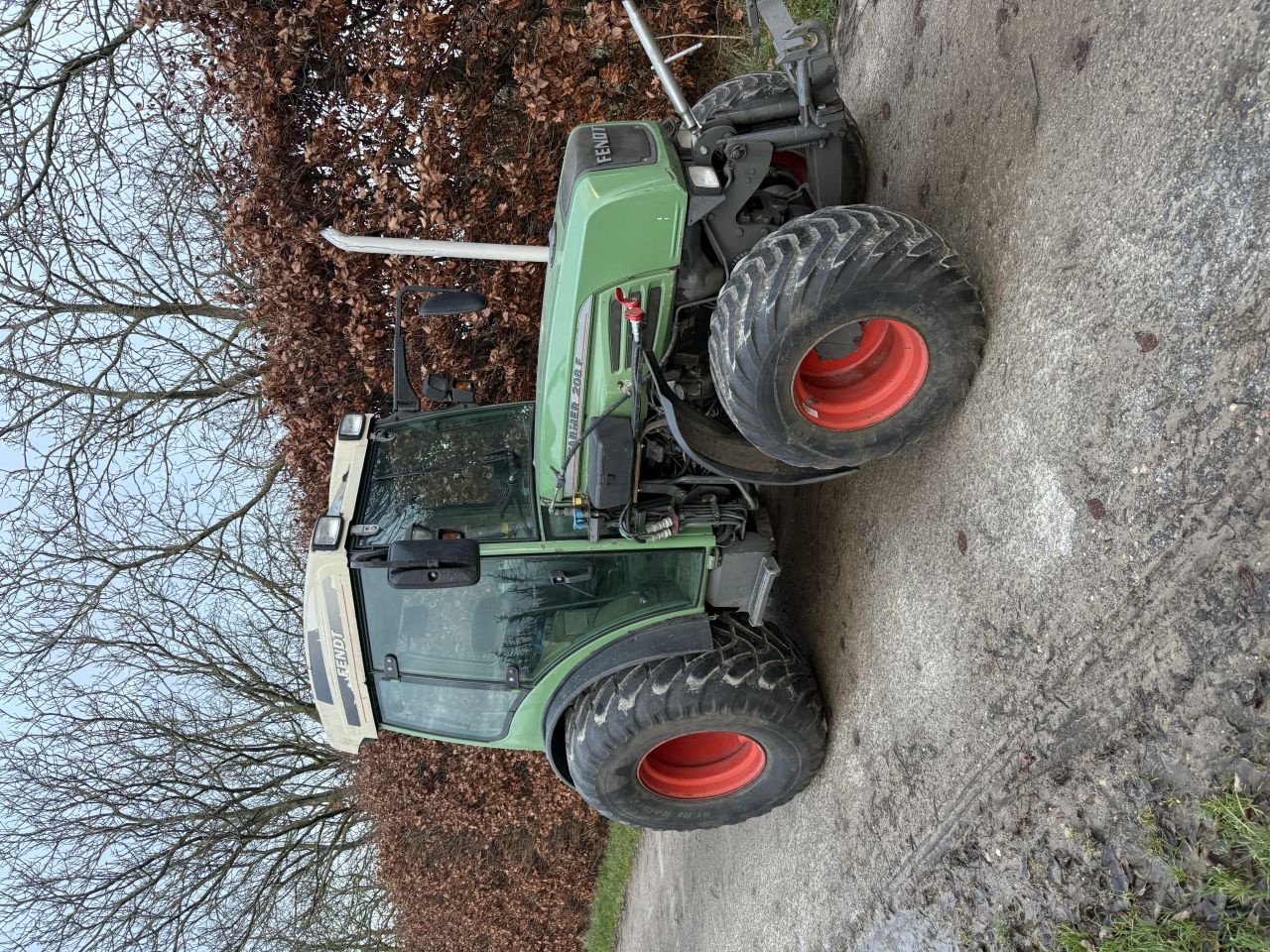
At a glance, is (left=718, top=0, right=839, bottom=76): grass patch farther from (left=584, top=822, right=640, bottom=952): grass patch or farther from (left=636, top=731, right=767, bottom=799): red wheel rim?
(left=584, top=822, right=640, bottom=952): grass patch

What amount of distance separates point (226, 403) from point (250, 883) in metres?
4.89

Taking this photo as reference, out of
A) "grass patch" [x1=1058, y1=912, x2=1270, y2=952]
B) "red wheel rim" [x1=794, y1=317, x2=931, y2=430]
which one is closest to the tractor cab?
"red wheel rim" [x1=794, y1=317, x2=931, y2=430]

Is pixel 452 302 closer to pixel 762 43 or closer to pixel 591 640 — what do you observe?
pixel 591 640

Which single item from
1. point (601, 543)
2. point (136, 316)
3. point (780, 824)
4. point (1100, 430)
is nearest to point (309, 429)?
point (136, 316)

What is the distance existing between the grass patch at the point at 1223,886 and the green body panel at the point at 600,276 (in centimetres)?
205

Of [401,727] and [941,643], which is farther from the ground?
[941,643]

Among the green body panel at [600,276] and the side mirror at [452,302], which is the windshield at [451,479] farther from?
the side mirror at [452,302]

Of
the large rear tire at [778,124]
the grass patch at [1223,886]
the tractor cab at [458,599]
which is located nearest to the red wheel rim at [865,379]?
the large rear tire at [778,124]

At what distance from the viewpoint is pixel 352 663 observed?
11.1 ft

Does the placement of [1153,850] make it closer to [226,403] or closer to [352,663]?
[352,663]

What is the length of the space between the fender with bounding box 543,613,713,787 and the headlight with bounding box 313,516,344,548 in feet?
3.54

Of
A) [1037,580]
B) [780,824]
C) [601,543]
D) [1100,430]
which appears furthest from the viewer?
[780,824]

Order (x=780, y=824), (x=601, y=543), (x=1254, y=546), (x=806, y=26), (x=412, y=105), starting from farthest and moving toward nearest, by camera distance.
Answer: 1. (x=412, y=105)
2. (x=780, y=824)
3. (x=601, y=543)
4. (x=806, y=26)
5. (x=1254, y=546)

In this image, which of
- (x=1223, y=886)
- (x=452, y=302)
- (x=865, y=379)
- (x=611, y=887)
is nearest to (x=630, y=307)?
(x=865, y=379)
